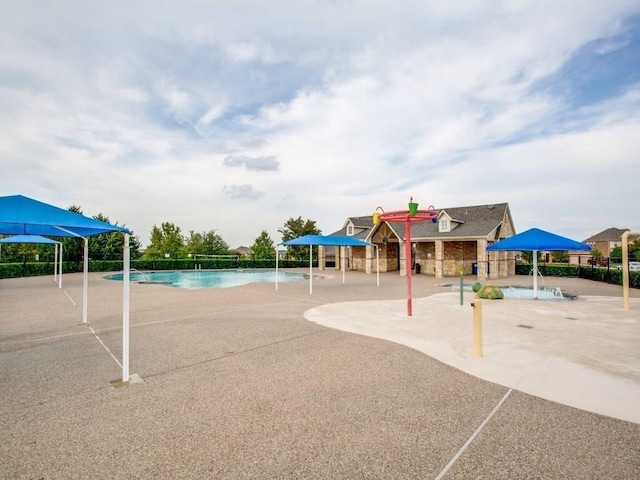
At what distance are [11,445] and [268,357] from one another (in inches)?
141

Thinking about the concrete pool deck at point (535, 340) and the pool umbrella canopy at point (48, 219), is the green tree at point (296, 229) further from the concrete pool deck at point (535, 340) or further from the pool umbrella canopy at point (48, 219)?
the pool umbrella canopy at point (48, 219)

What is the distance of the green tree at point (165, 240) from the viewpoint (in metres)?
48.2

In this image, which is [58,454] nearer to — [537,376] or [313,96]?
[537,376]

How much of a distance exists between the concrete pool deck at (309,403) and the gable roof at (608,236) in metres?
82.4

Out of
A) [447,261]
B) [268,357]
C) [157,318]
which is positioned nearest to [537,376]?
[268,357]

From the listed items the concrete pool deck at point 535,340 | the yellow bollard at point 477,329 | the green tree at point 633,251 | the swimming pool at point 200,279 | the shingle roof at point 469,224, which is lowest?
the swimming pool at point 200,279

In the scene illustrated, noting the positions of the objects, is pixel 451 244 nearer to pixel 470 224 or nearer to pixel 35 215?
pixel 470 224

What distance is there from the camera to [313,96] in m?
16.1

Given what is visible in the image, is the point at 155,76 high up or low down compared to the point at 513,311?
up

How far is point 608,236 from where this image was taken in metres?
72.9

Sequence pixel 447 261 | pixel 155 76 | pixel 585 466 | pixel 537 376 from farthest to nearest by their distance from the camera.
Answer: pixel 447 261 → pixel 155 76 → pixel 537 376 → pixel 585 466

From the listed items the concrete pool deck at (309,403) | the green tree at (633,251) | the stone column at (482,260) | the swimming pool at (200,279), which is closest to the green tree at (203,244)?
the swimming pool at (200,279)

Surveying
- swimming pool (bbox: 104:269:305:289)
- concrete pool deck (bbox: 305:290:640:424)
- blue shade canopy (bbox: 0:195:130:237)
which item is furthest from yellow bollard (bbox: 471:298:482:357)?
swimming pool (bbox: 104:269:305:289)

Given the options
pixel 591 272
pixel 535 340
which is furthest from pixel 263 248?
pixel 535 340
